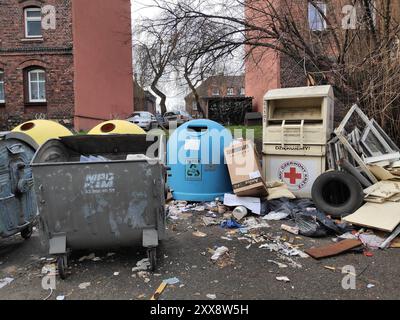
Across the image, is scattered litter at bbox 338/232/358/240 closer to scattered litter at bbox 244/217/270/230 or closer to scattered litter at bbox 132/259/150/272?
scattered litter at bbox 244/217/270/230

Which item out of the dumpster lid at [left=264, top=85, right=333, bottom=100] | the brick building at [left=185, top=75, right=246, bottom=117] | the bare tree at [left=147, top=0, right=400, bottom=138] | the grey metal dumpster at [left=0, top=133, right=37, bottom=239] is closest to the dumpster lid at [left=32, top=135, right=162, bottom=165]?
the grey metal dumpster at [left=0, top=133, right=37, bottom=239]

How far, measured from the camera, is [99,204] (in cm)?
355

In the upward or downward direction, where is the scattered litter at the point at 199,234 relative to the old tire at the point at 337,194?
downward

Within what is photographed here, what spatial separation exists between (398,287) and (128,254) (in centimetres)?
253

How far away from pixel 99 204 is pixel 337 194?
3422 mm

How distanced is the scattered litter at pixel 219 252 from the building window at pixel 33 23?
1634cm

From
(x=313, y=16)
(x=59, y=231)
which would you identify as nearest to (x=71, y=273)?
(x=59, y=231)

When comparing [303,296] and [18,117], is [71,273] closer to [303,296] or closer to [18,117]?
[303,296]

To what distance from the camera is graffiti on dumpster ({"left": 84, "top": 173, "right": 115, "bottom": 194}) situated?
11.5 ft

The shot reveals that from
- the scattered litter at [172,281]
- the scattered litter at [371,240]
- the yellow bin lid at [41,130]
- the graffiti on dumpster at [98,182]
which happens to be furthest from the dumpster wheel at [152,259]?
the yellow bin lid at [41,130]

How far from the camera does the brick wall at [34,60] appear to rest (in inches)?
671

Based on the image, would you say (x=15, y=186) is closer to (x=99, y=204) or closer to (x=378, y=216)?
(x=99, y=204)

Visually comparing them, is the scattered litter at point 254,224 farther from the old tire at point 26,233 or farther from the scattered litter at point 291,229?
the old tire at point 26,233

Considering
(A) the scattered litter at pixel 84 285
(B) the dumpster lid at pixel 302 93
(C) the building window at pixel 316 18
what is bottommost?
(A) the scattered litter at pixel 84 285
